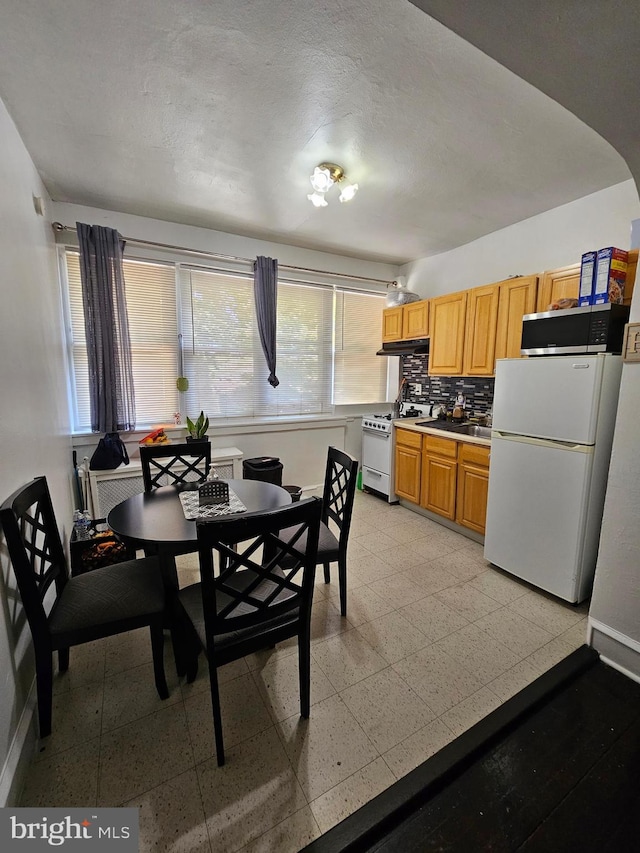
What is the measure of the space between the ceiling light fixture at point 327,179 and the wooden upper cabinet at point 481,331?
142 centimetres

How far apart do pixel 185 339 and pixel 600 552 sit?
3.44 metres

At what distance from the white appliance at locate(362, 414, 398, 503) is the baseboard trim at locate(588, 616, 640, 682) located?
2.08 meters

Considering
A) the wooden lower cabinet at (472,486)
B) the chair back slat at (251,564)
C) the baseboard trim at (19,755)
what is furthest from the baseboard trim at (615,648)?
the baseboard trim at (19,755)

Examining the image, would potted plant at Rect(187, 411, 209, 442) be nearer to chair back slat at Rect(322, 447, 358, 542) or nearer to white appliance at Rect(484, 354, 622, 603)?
chair back slat at Rect(322, 447, 358, 542)

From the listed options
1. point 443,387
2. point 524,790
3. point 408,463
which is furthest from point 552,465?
point 443,387

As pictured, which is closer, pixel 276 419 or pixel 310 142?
pixel 310 142

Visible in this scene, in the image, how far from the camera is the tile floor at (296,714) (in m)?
1.16

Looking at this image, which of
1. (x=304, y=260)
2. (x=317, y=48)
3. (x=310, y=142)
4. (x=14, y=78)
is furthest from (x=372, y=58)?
(x=304, y=260)

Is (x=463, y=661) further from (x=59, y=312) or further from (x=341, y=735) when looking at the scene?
(x=59, y=312)

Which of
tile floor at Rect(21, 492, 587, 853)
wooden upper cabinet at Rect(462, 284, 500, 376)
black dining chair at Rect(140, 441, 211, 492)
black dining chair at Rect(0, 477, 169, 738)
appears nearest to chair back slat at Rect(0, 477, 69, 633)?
black dining chair at Rect(0, 477, 169, 738)

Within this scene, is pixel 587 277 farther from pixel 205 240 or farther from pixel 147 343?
pixel 147 343

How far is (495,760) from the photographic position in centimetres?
133

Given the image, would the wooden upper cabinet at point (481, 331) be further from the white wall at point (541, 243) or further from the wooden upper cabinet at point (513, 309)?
the white wall at point (541, 243)

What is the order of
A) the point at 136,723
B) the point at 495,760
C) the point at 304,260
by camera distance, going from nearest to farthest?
the point at 495,760 < the point at 136,723 < the point at 304,260
